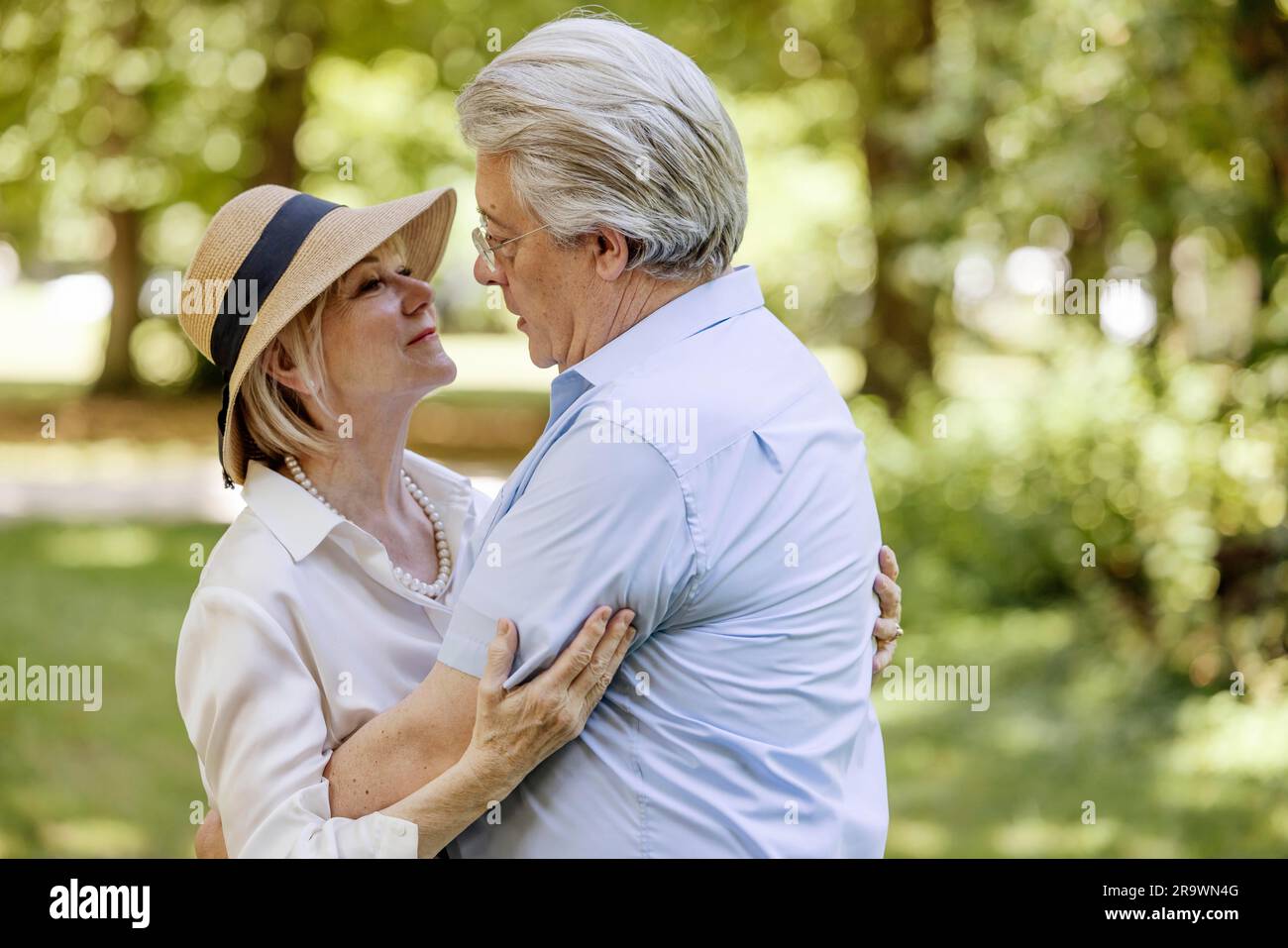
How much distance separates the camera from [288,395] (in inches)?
98.3

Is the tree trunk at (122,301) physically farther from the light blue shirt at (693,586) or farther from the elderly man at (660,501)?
the light blue shirt at (693,586)

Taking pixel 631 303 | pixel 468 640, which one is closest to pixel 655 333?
pixel 631 303

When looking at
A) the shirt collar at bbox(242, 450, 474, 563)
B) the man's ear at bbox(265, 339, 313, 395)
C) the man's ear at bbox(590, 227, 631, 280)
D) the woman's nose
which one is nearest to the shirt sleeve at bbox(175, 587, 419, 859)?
the shirt collar at bbox(242, 450, 474, 563)

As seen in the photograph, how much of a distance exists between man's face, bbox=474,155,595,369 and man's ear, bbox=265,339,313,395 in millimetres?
455

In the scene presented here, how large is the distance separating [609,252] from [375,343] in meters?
0.61

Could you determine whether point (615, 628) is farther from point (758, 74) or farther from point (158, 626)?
point (758, 74)

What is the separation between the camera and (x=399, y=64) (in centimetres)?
1450

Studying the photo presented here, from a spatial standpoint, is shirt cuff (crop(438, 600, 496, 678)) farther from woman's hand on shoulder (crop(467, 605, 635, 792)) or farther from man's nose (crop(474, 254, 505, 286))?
man's nose (crop(474, 254, 505, 286))

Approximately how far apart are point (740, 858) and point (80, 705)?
6022 millimetres

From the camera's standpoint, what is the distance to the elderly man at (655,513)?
6.15ft

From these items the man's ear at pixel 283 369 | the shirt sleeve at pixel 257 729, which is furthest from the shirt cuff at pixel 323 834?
the man's ear at pixel 283 369

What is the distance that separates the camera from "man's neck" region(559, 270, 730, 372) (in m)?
2.08

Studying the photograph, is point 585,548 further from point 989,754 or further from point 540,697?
point 989,754
